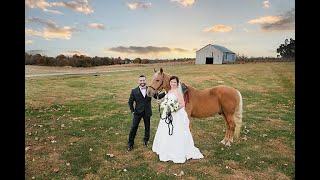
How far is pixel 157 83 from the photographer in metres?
9.12

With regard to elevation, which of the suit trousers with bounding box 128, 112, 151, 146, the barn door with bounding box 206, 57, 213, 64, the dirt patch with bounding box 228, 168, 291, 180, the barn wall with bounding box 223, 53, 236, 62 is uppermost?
the barn wall with bounding box 223, 53, 236, 62

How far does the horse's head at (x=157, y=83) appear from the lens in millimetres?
9070

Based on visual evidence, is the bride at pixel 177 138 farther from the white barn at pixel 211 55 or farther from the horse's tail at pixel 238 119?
the white barn at pixel 211 55

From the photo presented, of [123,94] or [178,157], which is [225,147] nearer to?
[178,157]

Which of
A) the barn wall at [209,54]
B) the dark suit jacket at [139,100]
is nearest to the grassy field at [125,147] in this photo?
the dark suit jacket at [139,100]

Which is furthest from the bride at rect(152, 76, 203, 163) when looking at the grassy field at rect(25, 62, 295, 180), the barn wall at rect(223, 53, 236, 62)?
the barn wall at rect(223, 53, 236, 62)

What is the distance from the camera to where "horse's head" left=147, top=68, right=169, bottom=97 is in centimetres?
907

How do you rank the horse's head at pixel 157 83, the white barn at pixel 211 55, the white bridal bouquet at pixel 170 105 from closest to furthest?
the white bridal bouquet at pixel 170 105
the horse's head at pixel 157 83
the white barn at pixel 211 55

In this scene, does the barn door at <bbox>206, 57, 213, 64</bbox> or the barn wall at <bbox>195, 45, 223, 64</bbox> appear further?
the barn door at <bbox>206, 57, 213, 64</bbox>

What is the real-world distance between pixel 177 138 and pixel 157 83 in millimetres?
1911

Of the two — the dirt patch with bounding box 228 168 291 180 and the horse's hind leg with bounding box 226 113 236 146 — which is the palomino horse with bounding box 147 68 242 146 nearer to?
the horse's hind leg with bounding box 226 113 236 146

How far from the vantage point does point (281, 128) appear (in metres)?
12.6

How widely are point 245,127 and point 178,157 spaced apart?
5330 mm
